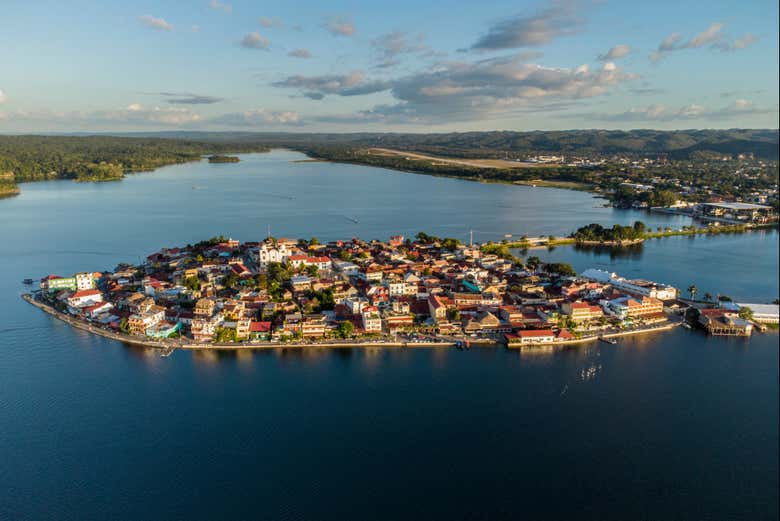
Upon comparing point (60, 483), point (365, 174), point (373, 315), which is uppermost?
point (365, 174)

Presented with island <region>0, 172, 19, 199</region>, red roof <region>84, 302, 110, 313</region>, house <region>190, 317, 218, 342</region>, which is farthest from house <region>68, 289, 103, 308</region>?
island <region>0, 172, 19, 199</region>

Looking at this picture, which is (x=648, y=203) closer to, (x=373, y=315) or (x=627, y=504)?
(x=373, y=315)

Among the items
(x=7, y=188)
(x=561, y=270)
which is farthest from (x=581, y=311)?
(x=7, y=188)

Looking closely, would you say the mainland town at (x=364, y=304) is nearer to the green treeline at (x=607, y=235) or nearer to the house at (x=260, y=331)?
the house at (x=260, y=331)

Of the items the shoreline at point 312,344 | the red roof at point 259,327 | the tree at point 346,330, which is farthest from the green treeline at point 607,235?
the red roof at point 259,327

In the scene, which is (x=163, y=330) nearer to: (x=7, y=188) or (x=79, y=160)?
(x=7, y=188)

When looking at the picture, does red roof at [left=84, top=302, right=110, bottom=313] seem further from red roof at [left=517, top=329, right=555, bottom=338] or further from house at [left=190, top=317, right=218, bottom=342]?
red roof at [left=517, top=329, right=555, bottom=338]

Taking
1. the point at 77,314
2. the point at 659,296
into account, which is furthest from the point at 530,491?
the point at 77,314
